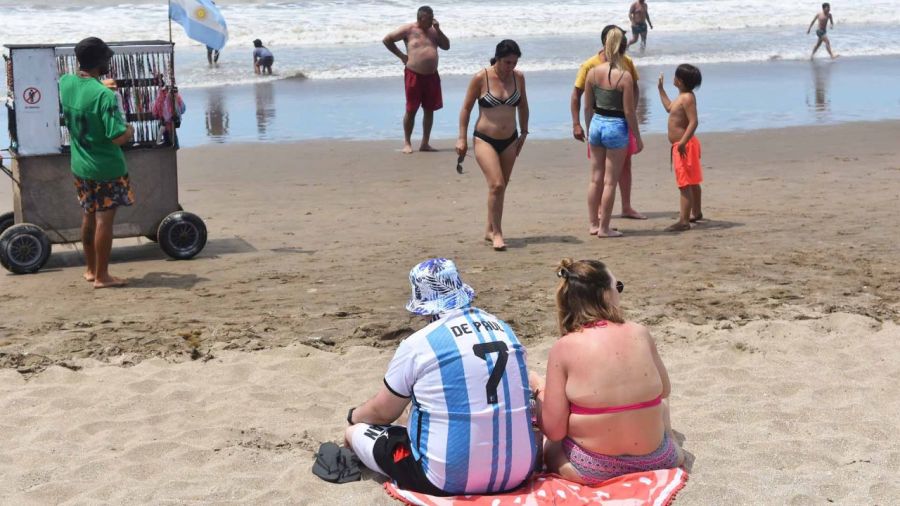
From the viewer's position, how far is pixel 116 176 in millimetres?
7016

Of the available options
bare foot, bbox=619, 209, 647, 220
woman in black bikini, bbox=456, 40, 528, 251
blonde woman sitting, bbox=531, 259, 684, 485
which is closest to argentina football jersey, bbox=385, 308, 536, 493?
blonde woman sitting, bbox=531, 259, 684, 485

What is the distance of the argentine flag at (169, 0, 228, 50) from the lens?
873cm

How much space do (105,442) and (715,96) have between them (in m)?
14.2

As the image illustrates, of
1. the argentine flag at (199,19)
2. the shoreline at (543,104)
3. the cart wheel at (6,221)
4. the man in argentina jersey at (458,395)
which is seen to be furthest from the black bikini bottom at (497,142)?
the shoreline at (543,104)

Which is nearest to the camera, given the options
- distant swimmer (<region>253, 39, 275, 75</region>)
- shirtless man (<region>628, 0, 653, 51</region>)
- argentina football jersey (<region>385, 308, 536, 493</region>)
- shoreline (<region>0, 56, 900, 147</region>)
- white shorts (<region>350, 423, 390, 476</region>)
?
argentina football jersey (<region>385, 308, 536, 493</region>)

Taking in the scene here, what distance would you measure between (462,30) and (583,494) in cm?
2753

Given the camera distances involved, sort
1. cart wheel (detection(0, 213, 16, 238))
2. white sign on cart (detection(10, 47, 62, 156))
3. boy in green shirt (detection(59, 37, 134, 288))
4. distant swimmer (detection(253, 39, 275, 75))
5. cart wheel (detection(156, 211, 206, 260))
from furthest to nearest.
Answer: distant swimmer (detection(253, 39, 275, 75)) < cart wheel (detection(0, 213, 16, 238)) < cart wheel (detection(156, 211, 206, 260)) < white sign on cart (detection(10, 47, 62, 156)) < boy in green shirt (detection(59, 37, 134, 288))

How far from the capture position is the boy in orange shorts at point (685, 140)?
8578 millimetres

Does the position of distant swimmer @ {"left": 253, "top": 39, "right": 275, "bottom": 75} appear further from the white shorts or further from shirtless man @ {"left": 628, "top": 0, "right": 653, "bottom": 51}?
the white shorts

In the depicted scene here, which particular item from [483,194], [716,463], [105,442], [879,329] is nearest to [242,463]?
[105,442]

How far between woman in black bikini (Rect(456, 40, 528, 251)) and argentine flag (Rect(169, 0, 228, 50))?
2.18 metres

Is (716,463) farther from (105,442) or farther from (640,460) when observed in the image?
(105,442)

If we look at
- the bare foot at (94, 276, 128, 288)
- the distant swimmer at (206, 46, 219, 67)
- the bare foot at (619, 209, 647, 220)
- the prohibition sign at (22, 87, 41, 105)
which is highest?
the distant swimmer at (206, 46, 219, 67)

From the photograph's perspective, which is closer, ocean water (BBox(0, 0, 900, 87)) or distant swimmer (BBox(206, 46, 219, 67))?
distant swimmer (BBox(206, 46, 219, 67))
